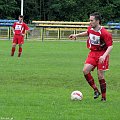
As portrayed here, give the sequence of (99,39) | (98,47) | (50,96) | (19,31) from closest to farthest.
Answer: (99,39) → (98,47) → (50,96) → (19,31)

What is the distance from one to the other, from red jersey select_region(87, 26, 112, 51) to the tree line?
54729 mm

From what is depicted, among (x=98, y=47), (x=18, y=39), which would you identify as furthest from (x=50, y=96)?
(x=18, y=39)

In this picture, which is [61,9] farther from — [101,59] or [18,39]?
[101,59]

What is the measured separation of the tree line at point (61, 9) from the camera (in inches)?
2586

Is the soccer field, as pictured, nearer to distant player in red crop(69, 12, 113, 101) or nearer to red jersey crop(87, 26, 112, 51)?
distant player in red crop(69, 12, 113, 101)

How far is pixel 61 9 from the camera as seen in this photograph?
66625mm

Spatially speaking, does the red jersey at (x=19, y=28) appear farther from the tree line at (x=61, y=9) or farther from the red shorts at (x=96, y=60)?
the tree line at (x=61, y=9)

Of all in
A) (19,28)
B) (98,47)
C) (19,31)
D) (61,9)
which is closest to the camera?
(98,47)

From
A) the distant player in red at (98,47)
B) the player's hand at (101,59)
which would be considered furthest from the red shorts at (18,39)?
the player's hand at (101,59)

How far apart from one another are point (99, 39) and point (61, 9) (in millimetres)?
56452

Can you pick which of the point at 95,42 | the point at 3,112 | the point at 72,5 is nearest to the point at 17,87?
the point at 95,42

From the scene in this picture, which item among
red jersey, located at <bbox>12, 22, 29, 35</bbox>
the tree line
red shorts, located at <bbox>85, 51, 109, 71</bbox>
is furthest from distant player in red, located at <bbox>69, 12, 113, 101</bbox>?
the tree line

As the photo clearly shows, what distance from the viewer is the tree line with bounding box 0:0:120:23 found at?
6569 cm

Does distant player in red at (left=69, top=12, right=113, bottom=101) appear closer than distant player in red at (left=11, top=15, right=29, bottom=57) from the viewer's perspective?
Yes
